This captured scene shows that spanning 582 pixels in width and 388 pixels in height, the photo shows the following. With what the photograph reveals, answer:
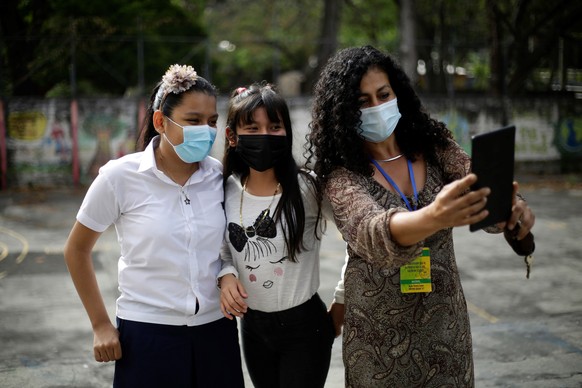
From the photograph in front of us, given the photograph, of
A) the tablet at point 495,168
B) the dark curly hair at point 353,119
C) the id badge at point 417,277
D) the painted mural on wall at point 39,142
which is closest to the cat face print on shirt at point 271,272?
the dark curly hair at point 353,119

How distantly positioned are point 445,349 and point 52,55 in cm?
1397

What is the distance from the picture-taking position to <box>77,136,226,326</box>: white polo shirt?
251 cm

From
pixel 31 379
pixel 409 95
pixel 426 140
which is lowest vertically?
pixel 31 379

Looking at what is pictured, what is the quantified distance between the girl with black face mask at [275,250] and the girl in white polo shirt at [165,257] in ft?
0.41

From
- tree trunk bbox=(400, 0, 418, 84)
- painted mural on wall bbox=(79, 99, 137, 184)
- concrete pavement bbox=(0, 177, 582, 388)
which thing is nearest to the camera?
concrete pavement bbox=(0, 177, 582, 388)

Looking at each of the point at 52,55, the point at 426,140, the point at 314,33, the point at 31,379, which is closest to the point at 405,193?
the point at 426,140

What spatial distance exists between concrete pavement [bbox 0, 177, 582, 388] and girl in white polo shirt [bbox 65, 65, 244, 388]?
2.17 meters

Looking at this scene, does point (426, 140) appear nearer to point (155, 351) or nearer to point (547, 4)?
point (155, 351)

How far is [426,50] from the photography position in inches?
781

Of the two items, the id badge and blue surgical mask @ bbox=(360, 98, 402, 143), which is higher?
blue surgical mask @ bbox=(360, 98, 402, 143)

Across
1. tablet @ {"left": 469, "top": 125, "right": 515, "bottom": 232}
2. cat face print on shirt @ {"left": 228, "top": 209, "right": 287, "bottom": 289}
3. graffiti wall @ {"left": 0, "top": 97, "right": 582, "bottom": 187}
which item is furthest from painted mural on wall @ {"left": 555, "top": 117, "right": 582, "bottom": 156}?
tablet @ {"left": 469, "top": 125, "right": 515, "bottom": 232}

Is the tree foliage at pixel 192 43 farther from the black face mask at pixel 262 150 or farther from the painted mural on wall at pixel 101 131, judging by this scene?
the black face mask at pixel 262 150

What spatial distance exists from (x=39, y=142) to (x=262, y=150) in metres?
→ 12.6

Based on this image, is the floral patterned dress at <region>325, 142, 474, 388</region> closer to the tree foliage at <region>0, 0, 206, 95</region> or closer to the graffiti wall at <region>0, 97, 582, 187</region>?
the graffiti wall at <region>0, 97, 582, 187</region>
